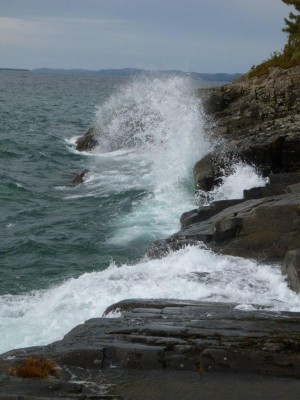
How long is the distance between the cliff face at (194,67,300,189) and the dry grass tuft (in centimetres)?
1451

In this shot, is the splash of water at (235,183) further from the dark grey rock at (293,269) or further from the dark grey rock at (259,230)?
the dark grey rock at (293,269)

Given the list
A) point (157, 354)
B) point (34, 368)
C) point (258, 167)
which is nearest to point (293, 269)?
point (157, 354)

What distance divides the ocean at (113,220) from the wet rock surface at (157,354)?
1.91 metres

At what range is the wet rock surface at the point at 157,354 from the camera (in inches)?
310

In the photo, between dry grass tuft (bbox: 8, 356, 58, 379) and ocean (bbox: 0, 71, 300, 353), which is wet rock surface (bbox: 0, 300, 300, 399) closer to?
dry grass tuft (bbox: 8, 356, 58, 379)

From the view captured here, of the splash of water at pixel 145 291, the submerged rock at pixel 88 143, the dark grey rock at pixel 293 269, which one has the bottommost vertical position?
the splash of water at pixel 145 291

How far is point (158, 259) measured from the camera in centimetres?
1580

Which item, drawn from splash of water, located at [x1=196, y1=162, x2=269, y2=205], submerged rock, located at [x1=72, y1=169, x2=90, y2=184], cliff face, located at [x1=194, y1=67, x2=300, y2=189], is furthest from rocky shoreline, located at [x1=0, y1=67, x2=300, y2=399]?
submerged rock, located at [x1=72, y1=169, x2=90, y2=184]

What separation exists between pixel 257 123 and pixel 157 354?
1832cm

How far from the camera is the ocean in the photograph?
1308cm

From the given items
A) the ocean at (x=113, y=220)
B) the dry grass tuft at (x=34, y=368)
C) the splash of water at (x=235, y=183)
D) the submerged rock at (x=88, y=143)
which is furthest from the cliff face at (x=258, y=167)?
the submerged rock at (x=88, y=143)

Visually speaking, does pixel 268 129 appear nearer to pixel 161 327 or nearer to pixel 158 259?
pixel 158 259

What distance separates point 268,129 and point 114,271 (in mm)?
10020

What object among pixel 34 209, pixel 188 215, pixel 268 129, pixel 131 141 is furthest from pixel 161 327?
pixel 131 141
